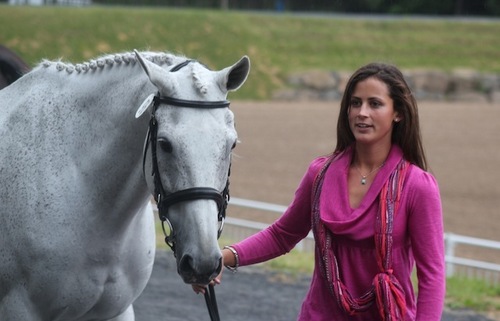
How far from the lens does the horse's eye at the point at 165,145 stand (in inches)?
133

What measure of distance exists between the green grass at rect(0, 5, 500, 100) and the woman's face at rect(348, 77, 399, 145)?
2707 cm

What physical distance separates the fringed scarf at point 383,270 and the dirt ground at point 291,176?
121 centimetres

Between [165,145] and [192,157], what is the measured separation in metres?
0.12

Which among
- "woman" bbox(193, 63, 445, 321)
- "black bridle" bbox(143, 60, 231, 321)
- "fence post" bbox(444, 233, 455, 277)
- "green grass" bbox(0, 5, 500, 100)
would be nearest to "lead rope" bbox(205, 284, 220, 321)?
"woman" bbox(193, 63, 445, 321)

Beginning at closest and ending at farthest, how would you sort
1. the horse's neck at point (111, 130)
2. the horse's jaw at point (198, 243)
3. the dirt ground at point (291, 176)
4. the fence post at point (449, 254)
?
the horse's jaw at point (198, 243)
the horse's neck at point (111, 130)
the dirt ground at point (291, 176)
the fence post at point (449, 254)

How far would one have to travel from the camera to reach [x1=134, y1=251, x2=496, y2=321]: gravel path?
24.0 ft

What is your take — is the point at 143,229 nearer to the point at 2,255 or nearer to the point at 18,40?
the point at 2,255

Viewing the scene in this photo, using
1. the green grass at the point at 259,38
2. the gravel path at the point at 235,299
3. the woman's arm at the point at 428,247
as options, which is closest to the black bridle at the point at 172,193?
the woman's arm at the point at 428,247

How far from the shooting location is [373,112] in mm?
3469

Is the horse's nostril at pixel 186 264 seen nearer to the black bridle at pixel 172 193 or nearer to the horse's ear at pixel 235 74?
the black bridle at pixel 172 193

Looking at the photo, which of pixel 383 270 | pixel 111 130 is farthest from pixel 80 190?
pixel 383 270

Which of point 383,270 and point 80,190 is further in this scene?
point 80,190

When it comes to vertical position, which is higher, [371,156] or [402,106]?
[402,106]

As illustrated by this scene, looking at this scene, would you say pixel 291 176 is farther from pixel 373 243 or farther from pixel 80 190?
pixel 373 243
